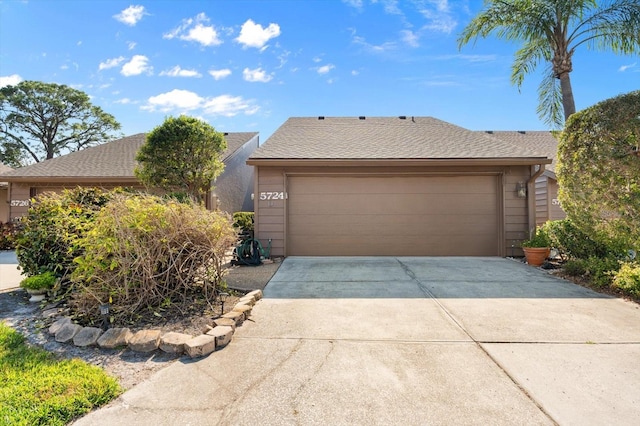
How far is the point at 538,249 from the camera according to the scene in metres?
6.59

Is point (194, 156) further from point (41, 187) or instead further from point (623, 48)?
point (623, 48)

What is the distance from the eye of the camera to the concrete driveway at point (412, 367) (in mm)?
1909

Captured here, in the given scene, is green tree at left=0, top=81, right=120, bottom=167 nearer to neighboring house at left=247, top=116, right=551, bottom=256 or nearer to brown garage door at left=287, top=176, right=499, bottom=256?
neighboring house at left=247, top=116, right=551, bottom=256

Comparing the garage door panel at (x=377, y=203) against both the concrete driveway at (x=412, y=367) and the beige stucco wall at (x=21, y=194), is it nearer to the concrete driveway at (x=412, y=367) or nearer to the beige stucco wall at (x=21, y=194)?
the concrete driveway at (x=412, y=367)

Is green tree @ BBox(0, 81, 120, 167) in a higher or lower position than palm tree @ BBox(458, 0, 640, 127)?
higher

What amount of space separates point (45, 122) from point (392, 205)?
94.2 feet

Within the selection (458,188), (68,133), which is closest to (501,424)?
(458,188)

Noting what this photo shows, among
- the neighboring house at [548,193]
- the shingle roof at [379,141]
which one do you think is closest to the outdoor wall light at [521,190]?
the shingle roof at [379,141]

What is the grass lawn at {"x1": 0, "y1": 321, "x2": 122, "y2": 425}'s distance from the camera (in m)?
1.83

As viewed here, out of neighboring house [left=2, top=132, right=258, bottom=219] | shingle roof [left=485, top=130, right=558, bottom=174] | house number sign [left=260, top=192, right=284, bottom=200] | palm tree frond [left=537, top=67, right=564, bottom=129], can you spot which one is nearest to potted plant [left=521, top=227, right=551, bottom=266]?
palm tree frond [left=537, top=67, right=564, bottom=129]

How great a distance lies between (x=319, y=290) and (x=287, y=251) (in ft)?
10.4

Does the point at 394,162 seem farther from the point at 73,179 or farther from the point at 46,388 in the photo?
the point at 73,179

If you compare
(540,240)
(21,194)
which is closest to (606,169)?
(540,240)

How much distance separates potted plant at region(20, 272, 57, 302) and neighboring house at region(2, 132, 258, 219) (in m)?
6.10
